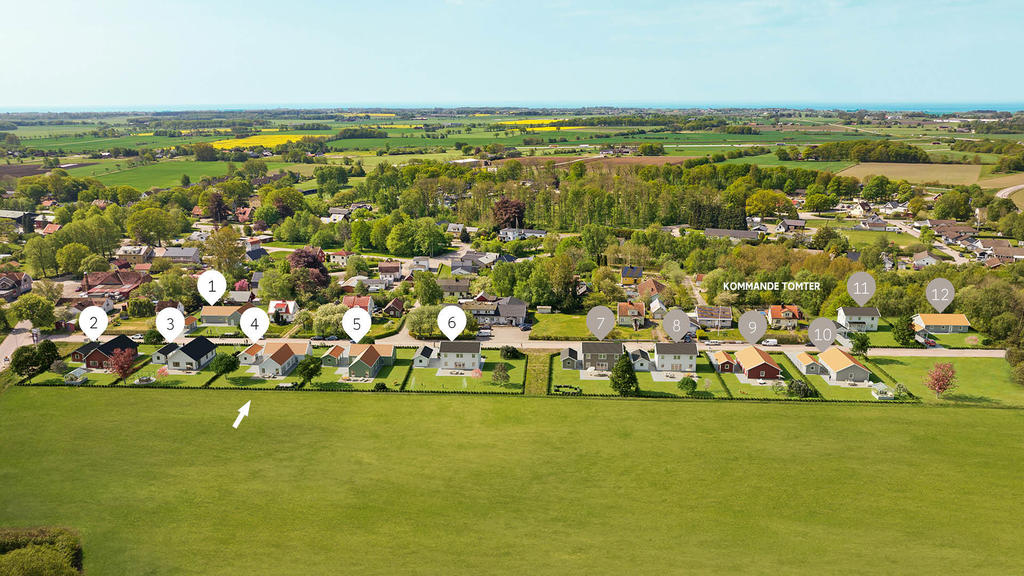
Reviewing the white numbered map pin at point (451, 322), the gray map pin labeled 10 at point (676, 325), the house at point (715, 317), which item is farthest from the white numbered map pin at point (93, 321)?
the house at point (715, 317)

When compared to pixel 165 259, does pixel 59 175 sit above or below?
above

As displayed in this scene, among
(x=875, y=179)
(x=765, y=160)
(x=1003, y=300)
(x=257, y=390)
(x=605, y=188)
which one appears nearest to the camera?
(x=257, y=390)

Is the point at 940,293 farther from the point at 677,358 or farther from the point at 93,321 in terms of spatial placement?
the point at 93,321

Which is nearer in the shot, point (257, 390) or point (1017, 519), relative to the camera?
point (1017, 519)

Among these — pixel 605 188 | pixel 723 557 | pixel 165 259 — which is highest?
pixel 605 188

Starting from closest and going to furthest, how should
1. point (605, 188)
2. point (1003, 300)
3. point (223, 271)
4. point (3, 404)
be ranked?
point (3, 404) < point (1003, 300) < point (223, 271) < point (605, 188)

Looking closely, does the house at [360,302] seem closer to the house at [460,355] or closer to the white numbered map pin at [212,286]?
the white numbered map pin at [212,286]

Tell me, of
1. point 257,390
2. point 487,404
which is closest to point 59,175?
point 257,390

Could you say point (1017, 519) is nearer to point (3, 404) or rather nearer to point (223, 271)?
point (3, 404)
